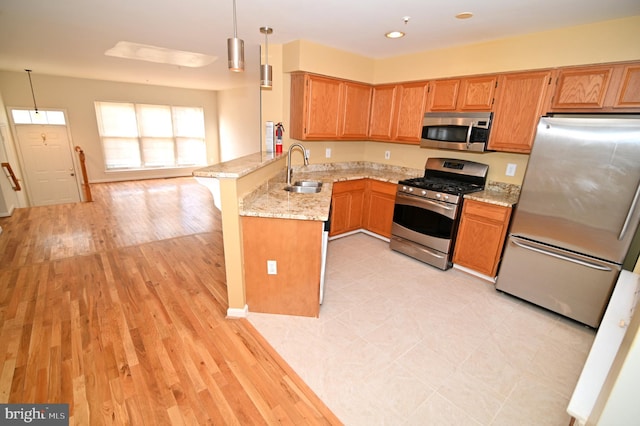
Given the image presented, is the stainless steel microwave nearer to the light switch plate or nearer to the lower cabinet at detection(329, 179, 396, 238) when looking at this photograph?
the lower cabinet at detection(329, 179, 396, 238)

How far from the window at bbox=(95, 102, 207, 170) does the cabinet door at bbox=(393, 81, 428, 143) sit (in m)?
6.89

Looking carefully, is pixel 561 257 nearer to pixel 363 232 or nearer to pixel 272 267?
pixel 363 232

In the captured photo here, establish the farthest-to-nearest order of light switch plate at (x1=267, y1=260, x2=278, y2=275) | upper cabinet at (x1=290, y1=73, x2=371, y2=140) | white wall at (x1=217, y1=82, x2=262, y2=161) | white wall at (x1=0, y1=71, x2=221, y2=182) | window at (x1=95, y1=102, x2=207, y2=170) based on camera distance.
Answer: window at (x1=95, y1=102, x2=207, y2=170), white wall at (x1=217, y1=82, x2=262, y2=161), white wall at (x1=0, y1=71, x2=221, y2=182), upper cabinet at (x1=290, y1=73, x2=371, y2=140), light switch plate at (x1=267, y1=260, x2=278, y2=275)

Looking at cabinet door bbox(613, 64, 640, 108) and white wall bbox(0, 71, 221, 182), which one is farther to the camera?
white wall bbox(0, 71, 221, 182)

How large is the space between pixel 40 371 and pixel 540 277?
3974mm

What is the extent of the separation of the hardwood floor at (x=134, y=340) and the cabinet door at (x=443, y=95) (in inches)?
129

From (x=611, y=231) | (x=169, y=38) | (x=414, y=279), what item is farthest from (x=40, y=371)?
(x=611, y=231)

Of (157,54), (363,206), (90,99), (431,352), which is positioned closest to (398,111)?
(363,206)

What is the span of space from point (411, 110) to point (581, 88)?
1.71 meters

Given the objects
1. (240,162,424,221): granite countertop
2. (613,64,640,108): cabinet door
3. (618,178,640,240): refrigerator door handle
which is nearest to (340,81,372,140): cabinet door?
(240,162,424,221): granite countertop

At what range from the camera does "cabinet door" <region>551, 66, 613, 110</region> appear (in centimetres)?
238

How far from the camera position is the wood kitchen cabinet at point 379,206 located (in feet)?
12.8

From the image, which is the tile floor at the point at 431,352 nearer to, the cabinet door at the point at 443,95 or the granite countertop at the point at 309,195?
the granite countertop at the point at 309,195

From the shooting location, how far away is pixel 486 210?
2.96m
